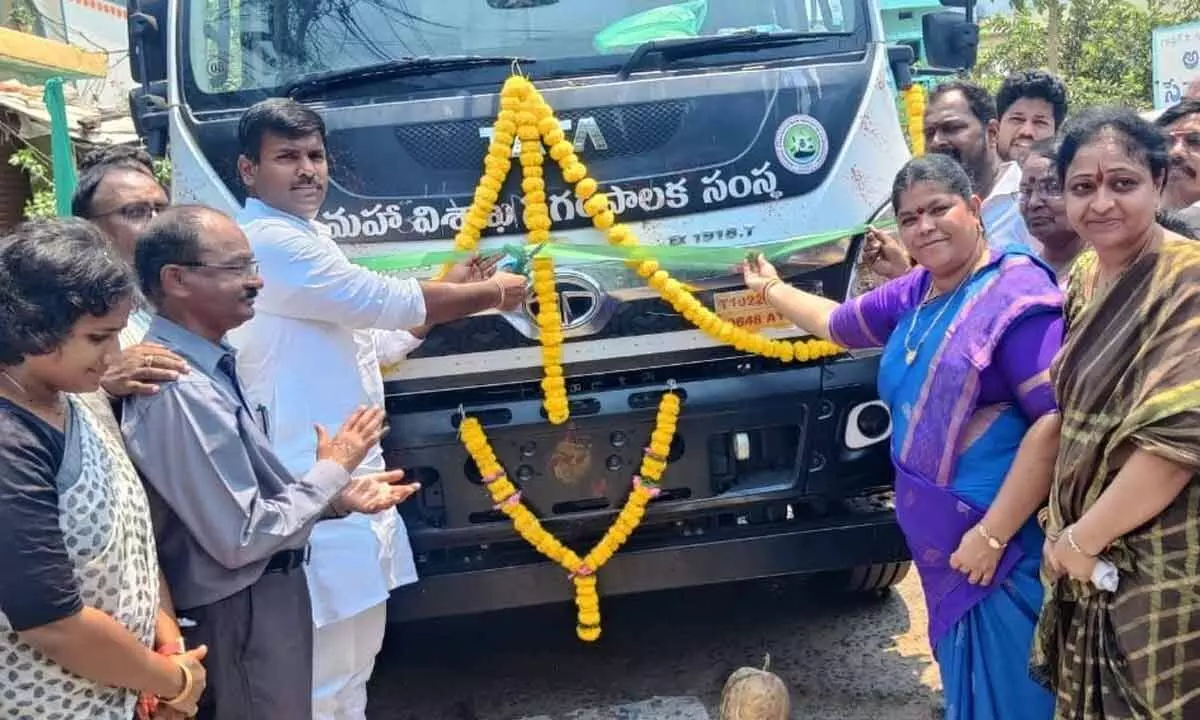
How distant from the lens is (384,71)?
3.22 metres

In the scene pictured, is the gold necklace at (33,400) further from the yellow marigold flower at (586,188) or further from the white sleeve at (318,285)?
the yellow marigold flower at (586,188)

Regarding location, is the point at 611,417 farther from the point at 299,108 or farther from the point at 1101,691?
the point at 1101,691

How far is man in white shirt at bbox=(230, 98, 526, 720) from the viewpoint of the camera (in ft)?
8.51

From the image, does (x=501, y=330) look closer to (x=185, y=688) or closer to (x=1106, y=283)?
(x=185, y=688)

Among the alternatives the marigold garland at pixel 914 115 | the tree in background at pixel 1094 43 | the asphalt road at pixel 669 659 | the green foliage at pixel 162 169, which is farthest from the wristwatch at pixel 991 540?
the tree in background at pixel 1094 43

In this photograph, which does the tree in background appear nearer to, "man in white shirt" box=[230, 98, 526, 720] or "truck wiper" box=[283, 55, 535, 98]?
"truck wiper" box=[283, 55, 535, 98]

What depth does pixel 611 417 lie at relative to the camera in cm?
309

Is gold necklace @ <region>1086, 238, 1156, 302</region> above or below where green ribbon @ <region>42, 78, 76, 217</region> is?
below

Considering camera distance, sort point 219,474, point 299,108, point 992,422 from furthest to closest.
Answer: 1. point 299,108
2. point 992,422
3. point 219,474

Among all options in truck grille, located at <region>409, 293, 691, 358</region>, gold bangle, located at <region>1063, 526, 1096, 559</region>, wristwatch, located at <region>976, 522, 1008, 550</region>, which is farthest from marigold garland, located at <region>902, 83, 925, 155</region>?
gold bangle, located at <region>1063, 526, 1096, 559</region>

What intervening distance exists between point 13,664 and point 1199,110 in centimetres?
306

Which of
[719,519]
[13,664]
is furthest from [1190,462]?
[13,664]

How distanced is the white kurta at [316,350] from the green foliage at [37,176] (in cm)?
721

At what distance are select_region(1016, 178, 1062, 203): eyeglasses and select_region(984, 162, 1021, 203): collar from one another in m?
0.31
